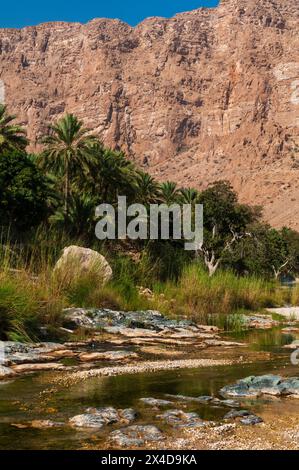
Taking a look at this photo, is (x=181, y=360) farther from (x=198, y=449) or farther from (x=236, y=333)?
(x=236, y=333)

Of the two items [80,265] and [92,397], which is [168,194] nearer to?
[80,265]

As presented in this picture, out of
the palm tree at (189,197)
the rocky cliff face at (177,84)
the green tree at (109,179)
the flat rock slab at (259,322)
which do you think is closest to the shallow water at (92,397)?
the flat rock slab at (259,322)

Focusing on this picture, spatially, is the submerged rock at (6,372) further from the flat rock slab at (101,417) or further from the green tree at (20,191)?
the green tree at (20,191)

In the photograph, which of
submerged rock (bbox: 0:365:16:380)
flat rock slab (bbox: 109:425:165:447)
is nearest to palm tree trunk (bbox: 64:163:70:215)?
submerged rock (bbox: 0:365:16:380)

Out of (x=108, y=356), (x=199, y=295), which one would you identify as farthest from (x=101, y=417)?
(x=199, y=295)

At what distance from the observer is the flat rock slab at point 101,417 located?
15.3 ft

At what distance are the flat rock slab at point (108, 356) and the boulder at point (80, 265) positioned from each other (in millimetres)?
3928

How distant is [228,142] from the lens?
403ft

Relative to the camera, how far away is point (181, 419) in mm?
4879

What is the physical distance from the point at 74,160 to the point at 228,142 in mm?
95457

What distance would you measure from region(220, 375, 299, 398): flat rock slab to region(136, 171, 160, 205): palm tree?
2842cm

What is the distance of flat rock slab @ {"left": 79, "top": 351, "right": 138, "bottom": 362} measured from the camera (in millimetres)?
8414

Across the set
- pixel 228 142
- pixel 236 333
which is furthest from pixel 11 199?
pixel 228 142

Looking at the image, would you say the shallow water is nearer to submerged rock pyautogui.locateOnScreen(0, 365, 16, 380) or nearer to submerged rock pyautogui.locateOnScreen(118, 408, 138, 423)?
submerged rock pyautogui.locateOnScreen(118, 408, 138, 423)
